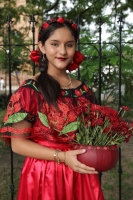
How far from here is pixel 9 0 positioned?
8.12 meters

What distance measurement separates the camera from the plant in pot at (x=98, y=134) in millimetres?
1303

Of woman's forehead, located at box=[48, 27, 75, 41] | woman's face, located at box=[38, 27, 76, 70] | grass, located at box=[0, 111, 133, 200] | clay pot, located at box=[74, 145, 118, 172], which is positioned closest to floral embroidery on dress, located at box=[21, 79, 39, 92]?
woman's face, located at box=[38, 27, 76, 70]

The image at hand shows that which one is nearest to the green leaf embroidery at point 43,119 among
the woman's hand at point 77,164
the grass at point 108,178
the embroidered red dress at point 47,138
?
the embroidered red dress at point 47,138

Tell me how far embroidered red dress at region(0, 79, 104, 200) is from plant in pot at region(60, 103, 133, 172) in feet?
0.26

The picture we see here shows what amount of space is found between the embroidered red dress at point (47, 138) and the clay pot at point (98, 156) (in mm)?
171

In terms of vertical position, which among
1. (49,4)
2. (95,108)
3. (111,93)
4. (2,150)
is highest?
(49,4)

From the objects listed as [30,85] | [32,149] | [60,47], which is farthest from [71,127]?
[60,47]

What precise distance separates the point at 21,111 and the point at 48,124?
0.51ft

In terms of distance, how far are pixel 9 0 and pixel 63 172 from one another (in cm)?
751

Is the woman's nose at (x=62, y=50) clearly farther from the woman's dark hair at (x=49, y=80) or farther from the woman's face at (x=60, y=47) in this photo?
the woman's dark hair at (x=49, y=80)

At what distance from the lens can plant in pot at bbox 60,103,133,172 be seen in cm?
130

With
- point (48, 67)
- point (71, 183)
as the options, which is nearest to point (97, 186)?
point (71, 183)

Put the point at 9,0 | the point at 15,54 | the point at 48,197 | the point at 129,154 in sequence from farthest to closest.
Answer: the point at 9,0, the point at 15,54, the point at 129,154, the point at 48,197

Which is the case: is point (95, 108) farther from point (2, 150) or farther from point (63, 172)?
point (2, 150)
